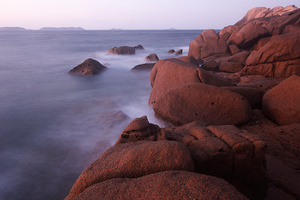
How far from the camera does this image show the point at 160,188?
1.61 metres

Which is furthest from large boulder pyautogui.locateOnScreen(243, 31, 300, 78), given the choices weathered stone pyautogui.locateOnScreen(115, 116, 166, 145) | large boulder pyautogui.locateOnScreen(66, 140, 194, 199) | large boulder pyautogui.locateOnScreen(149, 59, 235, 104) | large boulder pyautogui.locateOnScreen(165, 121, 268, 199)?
large boulder pyautogui.locateOnScreen(66, 140, 194, 199)

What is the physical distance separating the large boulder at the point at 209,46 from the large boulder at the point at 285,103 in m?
9.30

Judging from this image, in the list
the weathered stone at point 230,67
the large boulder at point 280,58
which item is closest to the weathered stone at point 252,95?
the large boulder at point 280,58

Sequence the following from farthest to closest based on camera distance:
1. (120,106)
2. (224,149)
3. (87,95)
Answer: (87,95) < (120,106) < (224,149)

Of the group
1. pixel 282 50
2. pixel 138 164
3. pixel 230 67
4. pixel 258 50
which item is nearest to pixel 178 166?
pixel 138 164

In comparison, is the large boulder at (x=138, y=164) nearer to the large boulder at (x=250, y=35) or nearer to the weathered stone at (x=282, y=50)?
the weathered stone at (x=282, y=50)

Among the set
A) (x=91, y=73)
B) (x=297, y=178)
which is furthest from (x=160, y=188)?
(x=91, y=73)

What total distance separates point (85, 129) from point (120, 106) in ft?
6.28

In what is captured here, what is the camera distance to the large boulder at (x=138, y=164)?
6.44 ft

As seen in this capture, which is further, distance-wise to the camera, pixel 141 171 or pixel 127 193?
pixel 141 171

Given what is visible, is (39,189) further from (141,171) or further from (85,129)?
(141,171)

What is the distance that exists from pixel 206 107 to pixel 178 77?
1.72 metres

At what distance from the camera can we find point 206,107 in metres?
4.37

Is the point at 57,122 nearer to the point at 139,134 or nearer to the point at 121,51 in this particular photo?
the point at 139,134
